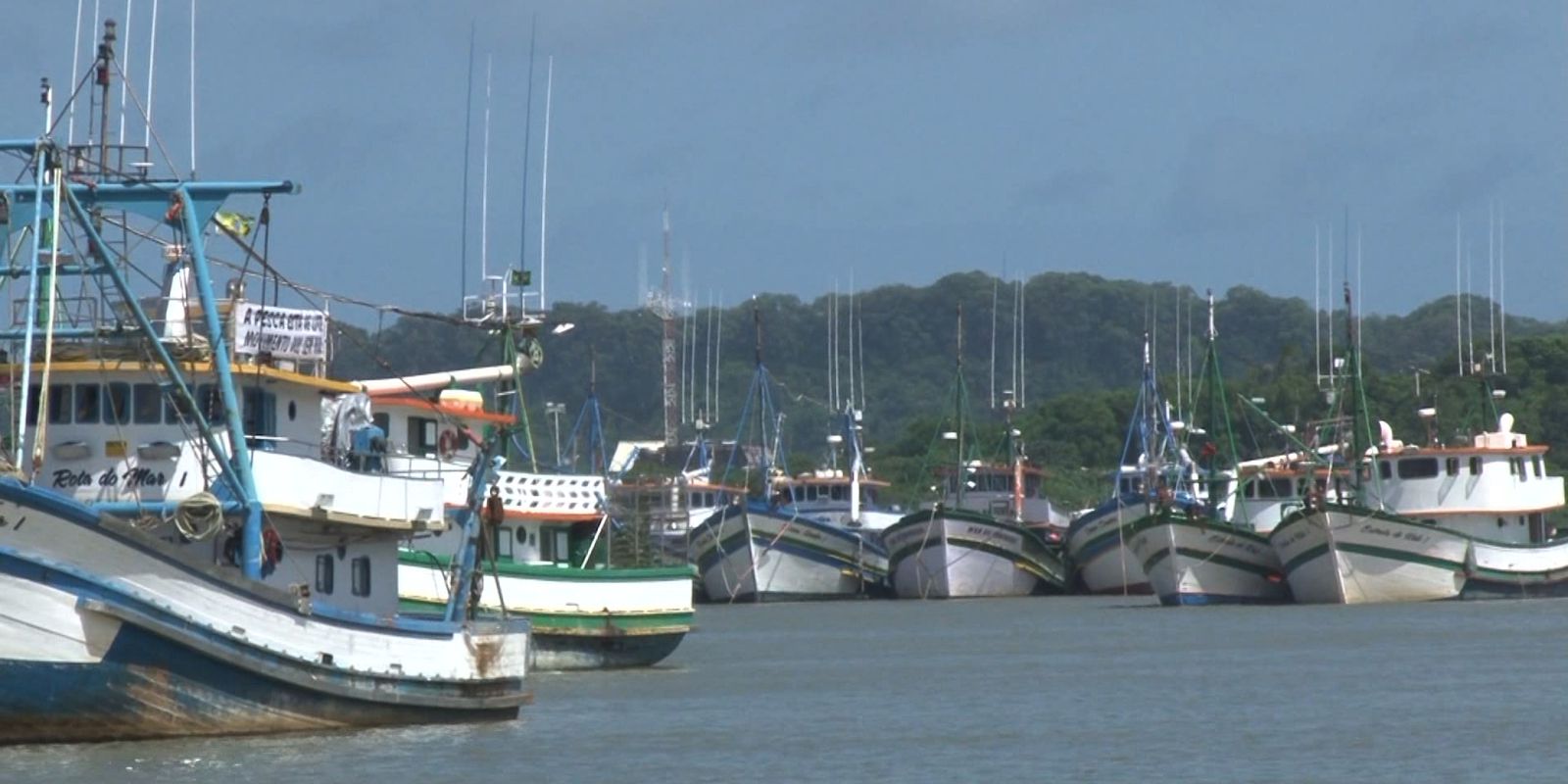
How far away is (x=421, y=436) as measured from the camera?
3781 cm

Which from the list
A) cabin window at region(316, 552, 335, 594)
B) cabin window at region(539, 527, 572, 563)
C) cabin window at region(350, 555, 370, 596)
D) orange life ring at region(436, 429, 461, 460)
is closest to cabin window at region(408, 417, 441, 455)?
orange life ring at region(436, 429, 461, 460)

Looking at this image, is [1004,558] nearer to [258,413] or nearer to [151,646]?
[258,413]

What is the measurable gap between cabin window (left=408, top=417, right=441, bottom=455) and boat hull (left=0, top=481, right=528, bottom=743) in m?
8.07

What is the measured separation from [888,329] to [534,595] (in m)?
159

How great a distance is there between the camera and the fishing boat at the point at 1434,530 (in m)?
64.9

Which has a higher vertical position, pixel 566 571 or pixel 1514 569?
pixel 566 571

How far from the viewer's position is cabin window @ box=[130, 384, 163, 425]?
29.0 m

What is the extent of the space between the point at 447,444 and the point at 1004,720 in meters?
7.90

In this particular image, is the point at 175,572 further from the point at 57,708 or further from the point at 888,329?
the point at 888,329

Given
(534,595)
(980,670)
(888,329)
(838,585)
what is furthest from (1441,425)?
(888,329)

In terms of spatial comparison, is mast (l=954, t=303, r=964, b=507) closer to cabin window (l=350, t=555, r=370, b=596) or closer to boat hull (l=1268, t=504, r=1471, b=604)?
boat hull (l=1268, t=504, r=1471, b=604)

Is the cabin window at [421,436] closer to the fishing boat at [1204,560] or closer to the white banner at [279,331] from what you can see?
the white banner at [279,331]

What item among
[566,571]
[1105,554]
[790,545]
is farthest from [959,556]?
[566,571]

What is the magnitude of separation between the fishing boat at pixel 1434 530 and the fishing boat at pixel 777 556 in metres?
18.1
